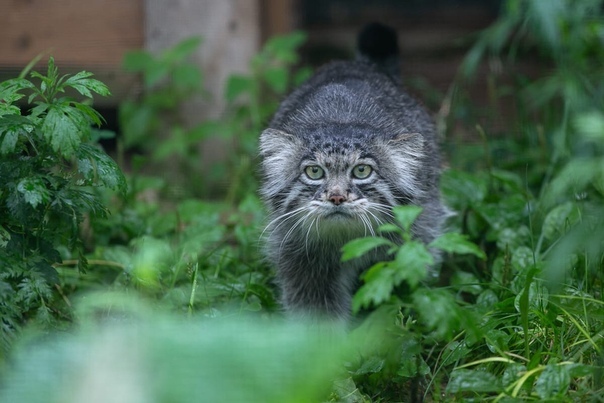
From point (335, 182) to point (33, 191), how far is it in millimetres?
1309

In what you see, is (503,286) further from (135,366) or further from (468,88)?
(468,88)

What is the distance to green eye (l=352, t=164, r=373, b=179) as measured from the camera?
150 inches

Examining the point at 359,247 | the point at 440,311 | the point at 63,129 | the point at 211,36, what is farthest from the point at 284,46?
the point at 440,311

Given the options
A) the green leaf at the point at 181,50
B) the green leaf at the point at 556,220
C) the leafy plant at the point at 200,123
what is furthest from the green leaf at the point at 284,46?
the green leaf at the point at 556,220

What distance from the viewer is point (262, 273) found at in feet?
15.1

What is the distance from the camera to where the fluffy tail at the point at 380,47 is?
Answer: 5.34 meters

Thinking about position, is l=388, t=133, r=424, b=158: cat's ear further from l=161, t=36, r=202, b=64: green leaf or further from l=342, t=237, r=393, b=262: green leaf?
l=161, t=36, r=202, b=64: green leaf

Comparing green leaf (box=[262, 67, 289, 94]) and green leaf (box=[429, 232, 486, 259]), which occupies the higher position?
green leaf (box=[262, 67, 289, 94])

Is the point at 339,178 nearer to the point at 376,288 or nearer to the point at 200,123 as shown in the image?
the point at 376,288

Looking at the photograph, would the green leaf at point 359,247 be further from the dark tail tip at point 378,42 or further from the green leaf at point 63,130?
the dark tail tip at point 378,42

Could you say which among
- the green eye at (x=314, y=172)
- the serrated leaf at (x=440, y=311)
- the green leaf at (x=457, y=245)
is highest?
the green eye at (x=314, y=172)

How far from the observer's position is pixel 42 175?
3309 mm

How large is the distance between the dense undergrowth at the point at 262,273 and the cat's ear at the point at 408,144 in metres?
0.40

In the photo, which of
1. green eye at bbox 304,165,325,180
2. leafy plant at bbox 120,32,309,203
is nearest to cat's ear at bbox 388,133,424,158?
green eye at bbox 304,165,325,180
